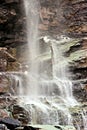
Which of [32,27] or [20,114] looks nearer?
[20,114]

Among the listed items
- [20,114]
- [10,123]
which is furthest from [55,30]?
[10,123]

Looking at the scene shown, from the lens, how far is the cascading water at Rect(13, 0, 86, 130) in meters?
23.8

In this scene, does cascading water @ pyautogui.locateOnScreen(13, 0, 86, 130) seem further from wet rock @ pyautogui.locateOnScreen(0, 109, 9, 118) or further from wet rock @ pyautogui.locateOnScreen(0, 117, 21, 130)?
wet rock @ pyautogui.locateOnScreen(0, 117, 21, 130)

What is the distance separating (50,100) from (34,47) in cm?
1519

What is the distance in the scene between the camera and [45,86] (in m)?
29.4

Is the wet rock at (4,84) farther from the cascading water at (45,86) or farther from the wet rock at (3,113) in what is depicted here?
the wet rock at (3,113)

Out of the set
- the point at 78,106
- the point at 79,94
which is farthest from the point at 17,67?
the point at 78,106

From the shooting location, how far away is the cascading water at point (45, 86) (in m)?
23.8

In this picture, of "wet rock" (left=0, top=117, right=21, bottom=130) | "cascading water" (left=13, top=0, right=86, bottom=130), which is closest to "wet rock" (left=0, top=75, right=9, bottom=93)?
"cascading water" (left=13, top=0, right=86, bottom=130)

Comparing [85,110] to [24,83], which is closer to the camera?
[85,110]

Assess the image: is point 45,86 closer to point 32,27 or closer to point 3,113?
point 3,113

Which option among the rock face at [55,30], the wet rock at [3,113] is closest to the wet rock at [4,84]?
the rock face at [55,30]

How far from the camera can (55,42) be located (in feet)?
134

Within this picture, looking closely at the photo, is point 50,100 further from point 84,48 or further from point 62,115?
point 84,48
